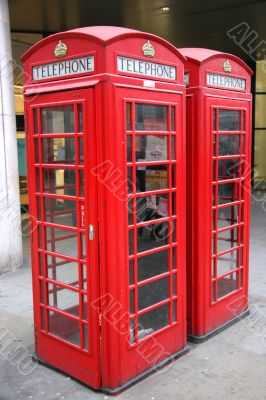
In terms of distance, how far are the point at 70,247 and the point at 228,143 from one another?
5.96 ft

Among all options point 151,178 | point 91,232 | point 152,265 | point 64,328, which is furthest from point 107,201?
point 64,328

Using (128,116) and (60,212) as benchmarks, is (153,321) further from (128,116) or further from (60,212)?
(128,116)

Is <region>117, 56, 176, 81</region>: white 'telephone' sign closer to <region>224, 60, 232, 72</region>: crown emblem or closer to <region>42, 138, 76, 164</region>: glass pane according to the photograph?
<region>42, 138, 76, 164</region>: glass pane

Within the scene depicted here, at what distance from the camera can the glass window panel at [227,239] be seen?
14.8 ft

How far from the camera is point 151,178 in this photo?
3.56 meters

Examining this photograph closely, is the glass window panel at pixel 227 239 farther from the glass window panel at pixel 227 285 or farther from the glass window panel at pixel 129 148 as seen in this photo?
the glass window panel at pixel 129 148

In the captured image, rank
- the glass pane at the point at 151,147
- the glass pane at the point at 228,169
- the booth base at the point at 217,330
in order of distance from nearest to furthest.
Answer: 1. the glass pane at the point at 151,147
2. the booth base at the point at 217,330
3. the glass pane at the point at 228,169

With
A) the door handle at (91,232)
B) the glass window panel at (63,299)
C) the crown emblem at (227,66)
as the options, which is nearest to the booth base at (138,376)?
the glass window panel at (63,299)

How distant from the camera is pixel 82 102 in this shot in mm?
3158

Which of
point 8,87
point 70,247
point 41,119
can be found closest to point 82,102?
point 41,119

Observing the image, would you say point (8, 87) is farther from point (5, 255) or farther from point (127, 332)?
point (127, 332)

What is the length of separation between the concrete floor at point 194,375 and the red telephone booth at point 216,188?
0.21 m

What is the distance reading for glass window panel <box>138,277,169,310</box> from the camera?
3.62m

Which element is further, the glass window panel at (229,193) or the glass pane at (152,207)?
the glass window panel at (229,193)
